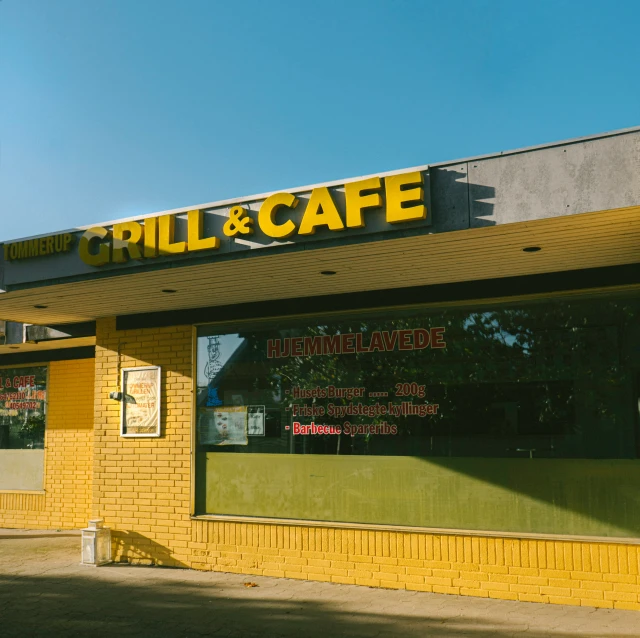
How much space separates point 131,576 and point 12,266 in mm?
3978

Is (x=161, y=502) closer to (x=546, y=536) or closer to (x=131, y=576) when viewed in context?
(x=131, y=576)

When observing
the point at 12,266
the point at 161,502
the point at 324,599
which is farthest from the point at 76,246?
the point at 324,599

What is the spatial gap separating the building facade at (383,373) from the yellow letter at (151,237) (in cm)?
5

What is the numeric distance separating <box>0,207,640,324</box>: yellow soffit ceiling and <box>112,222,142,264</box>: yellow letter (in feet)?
0.69

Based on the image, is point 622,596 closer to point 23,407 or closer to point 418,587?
point 418,587

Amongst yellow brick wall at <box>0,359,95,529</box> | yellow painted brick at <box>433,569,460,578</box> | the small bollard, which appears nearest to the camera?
yellow painted brick at <box>433,569,460,578</box>

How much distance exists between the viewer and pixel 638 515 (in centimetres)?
727

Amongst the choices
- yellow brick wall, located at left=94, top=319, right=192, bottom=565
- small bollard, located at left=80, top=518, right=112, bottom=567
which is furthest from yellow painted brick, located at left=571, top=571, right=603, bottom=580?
small bollard, located at left=80, top=518, right=112, bottom=567

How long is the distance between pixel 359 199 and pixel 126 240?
2.68m

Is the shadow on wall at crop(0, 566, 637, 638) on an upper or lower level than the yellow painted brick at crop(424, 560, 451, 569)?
lower

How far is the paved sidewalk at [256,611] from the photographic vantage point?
22.5 feet

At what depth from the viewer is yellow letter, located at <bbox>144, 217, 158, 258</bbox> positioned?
7.69 meters

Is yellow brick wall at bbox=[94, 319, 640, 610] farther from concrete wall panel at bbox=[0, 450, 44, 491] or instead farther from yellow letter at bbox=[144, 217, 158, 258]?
concrete wall panel at bbox=[0, 450, 44, 491]

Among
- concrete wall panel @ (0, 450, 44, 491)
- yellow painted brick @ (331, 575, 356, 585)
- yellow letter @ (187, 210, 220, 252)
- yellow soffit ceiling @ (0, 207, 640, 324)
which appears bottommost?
yellow painted brick @ (331, 575, 356, 585)
